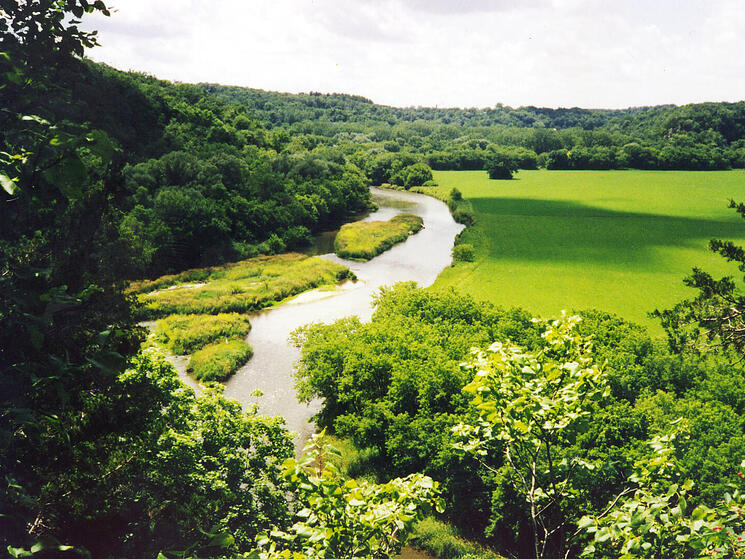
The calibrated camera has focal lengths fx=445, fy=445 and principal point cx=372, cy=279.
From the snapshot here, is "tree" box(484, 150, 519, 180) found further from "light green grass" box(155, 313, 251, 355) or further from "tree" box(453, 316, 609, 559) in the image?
"tree" box(453, 316, 609, 559)

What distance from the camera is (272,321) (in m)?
43.0

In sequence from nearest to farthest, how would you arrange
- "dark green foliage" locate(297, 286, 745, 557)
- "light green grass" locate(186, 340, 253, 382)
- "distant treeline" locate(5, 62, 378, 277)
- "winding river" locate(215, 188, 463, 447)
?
"dark green foliage" locate(297, 286, 745, 557), "winding river" locate(215, 188, 463, 447), "light green grass" locate(186, 340, 253, 382), "distant treeline" locate(5, 62, 378, 277)

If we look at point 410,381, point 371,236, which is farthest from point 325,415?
point 371,236

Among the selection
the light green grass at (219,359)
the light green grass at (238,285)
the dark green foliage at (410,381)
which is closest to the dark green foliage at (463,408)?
the dark green foliage at (410,381)

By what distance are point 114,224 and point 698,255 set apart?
234ft

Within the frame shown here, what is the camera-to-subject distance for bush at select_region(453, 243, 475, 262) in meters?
60.3

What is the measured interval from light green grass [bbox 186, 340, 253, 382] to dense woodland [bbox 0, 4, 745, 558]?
732cm

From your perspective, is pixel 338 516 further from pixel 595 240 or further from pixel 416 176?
pixel 416 176

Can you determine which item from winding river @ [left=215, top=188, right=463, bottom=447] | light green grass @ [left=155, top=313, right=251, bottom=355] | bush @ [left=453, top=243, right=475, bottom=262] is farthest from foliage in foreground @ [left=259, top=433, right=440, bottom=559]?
bush @ [left=453, top=243, right=475, bottom=262]

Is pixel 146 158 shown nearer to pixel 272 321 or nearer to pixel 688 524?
pixel 272 321

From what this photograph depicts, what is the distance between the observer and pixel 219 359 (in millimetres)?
33906

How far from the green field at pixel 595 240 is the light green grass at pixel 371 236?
35.3 feet

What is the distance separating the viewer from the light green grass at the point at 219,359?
32219mm

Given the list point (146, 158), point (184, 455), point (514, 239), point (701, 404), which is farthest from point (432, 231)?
point (184, 455)
